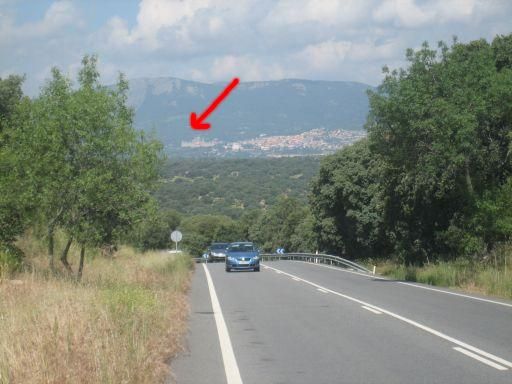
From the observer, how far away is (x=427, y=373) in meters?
9.09

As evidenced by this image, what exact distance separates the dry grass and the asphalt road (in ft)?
1.57

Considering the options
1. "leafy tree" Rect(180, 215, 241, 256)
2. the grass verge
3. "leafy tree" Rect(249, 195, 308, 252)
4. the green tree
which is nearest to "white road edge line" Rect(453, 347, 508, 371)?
the grass verge

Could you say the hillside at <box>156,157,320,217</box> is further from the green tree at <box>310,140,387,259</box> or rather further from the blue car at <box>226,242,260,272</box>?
the blue car at <box>226,242,260,272</box>

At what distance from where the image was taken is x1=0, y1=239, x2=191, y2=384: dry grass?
25.2ft

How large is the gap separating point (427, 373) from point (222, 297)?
1252cm

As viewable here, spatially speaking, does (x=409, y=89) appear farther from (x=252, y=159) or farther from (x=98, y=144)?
(x=252, y=159)

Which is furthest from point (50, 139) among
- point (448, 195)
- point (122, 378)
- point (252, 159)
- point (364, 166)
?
point (252, 159)

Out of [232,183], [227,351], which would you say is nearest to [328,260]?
[227,351]

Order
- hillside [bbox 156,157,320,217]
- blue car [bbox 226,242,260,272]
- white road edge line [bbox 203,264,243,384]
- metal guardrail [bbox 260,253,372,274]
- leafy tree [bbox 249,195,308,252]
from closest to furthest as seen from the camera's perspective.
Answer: white road edge line [bbox 203,264,243,384], blue car [bbox 226,242,260,272], metal guardrail [bbox 260,253,372,274], leafy tree [bbox 249,195,308,252], hillside [bbox 156,157,320,217]

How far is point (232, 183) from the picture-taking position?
172625 mm

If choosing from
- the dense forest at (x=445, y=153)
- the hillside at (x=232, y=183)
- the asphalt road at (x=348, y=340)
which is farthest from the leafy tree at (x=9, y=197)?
the hillside at (x=232, y=183)

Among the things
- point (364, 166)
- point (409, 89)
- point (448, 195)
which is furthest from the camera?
point (364, 166)

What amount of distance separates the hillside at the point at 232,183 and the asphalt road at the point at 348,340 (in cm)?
12375

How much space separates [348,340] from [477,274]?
540 inches
